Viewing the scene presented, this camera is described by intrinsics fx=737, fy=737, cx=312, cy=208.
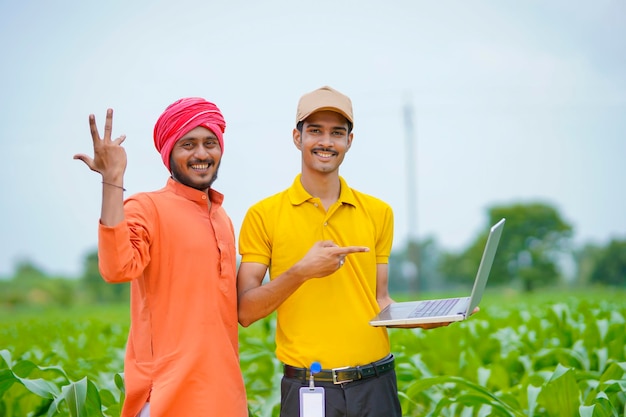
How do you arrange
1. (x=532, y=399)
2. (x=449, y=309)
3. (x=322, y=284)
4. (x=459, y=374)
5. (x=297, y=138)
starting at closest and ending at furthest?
(x=449, y=309)
(x=322, y=284)
(x=297, y=138)
(x=532, y=399)
(x=459, y=374)

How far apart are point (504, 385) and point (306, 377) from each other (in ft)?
6.57

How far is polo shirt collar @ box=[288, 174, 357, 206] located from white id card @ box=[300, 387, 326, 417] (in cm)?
58

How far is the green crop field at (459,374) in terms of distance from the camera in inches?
117

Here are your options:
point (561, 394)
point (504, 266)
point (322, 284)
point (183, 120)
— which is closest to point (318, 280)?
point (322, 284)

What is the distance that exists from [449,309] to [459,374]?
2105mm

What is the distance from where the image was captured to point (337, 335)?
2.29 m

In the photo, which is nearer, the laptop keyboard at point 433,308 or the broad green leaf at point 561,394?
the laptop keyboard at point 433,308

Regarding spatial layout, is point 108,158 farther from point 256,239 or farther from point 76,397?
point 76,397

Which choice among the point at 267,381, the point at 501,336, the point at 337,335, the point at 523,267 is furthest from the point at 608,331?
the point at 523,267

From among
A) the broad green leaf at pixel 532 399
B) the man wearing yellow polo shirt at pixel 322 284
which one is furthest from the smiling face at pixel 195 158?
the broad green leaf at pixel 532 399

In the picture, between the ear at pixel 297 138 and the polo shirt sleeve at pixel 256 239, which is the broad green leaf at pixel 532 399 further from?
the ear at pixel 297 138

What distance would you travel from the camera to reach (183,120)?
2.23 metres

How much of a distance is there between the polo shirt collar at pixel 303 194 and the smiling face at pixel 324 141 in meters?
0.08

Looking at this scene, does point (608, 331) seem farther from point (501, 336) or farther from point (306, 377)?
point (306, 377)
